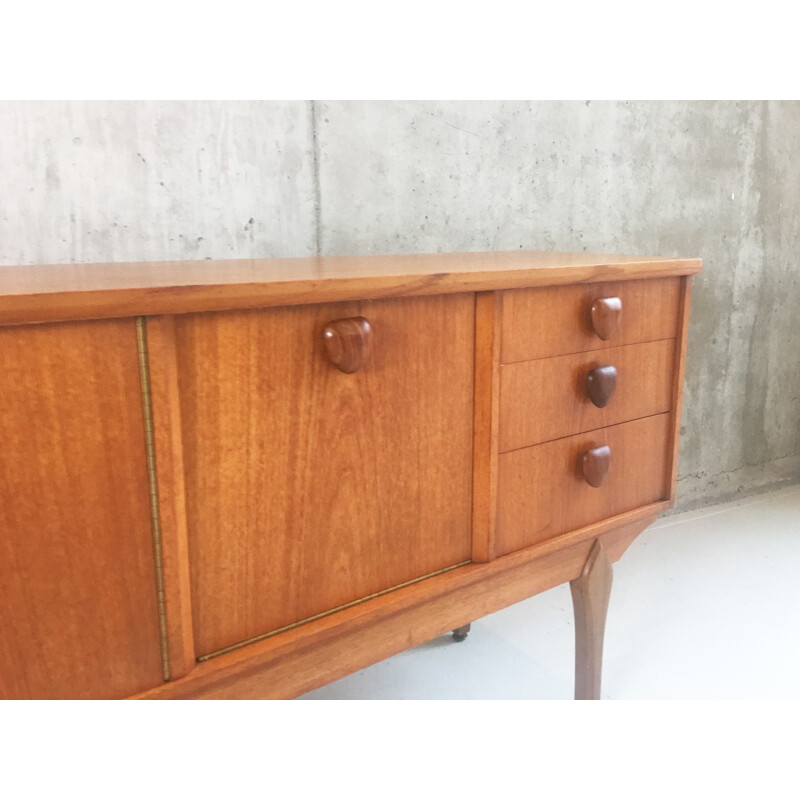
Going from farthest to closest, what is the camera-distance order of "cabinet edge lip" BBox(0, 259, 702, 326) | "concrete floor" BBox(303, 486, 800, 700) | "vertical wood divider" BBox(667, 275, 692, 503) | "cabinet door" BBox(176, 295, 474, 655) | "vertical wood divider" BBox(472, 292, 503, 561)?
"concrete floor" BBox(303, 486, 800, 700) < "vertical wood divider" BBox(667, 275, 692, 503) < "vertical wood divider" BBox(472, 292, 503, 561) < "cabinet door" BBox(176, 295, 474, 655) < "cabinet edge lip" BBox(0, 259, 702, 326)

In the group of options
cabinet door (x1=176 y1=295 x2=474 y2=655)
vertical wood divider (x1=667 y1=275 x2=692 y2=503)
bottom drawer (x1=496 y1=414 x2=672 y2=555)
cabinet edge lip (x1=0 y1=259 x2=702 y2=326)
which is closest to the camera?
cabinet edge lip (x1=0 y1=259 x2=702 y2=326)

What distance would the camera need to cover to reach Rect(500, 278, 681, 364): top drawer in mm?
1196

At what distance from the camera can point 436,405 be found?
1.14 meters

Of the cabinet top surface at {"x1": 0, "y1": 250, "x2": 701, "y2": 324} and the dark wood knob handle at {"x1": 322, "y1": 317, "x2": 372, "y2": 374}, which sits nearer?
the cabinet top surface at {"x1": 0, "y1": 250, "x2": 701, "y2": 324}

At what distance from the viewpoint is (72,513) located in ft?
2.74

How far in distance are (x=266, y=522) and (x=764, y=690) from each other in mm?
1261

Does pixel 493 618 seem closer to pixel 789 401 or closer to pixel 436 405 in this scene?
pixel 436 405

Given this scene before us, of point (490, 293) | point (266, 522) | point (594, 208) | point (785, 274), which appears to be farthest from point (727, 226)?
point (266, 522)

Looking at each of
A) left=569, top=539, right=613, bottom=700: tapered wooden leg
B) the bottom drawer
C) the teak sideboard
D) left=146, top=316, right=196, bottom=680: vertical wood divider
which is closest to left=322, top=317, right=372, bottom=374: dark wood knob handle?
the teak sideboard

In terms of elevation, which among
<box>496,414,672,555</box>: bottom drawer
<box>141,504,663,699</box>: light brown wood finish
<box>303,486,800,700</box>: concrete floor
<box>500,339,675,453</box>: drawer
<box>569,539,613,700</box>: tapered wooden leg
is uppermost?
<box>500,339,675,453</box>: drawer

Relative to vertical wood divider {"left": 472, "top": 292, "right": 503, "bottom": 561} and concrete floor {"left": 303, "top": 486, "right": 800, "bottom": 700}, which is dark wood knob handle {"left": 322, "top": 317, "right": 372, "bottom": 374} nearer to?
vertical wood divider {"left": 472, "top": 292, "right": 503, "bottom": 561}

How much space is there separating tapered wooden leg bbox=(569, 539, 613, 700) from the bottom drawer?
102mm

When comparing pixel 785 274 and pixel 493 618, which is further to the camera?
pixel 785 274

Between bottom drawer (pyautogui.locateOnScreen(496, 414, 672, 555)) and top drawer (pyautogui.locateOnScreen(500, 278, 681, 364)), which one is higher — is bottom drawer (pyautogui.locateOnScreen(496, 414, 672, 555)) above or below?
below
